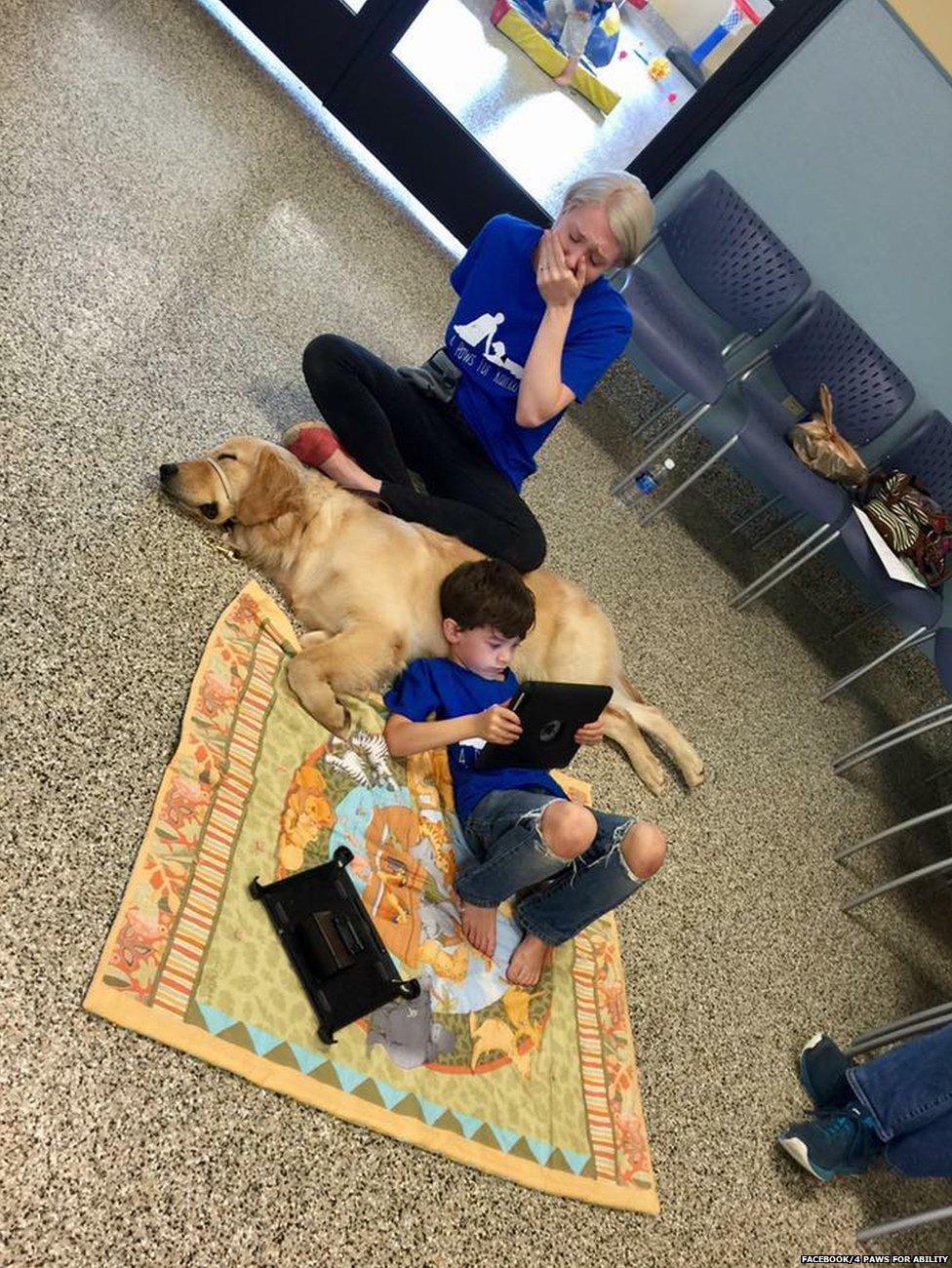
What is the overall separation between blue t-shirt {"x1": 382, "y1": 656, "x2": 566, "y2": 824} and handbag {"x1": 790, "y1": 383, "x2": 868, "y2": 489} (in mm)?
2019

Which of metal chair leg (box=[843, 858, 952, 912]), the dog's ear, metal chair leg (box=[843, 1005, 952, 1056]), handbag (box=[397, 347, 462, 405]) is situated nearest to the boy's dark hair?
the dog's ear

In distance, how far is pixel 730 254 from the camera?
3.55 metres

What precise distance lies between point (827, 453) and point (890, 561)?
466 mm

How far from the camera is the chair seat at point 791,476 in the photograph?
10.7 ft

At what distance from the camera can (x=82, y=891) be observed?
131 cm

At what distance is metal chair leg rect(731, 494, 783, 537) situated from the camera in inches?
155

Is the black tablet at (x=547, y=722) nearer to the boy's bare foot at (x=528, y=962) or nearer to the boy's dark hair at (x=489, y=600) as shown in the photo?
the boy's dark hair at (x=489, y=600)

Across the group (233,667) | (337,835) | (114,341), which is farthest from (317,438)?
(337,835)

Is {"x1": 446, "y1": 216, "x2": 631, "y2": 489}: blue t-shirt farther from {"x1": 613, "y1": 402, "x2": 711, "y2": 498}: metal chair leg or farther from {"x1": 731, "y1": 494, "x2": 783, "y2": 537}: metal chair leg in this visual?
{"x1": 731, "y1": 494, "x2": 783, "y2": 537}: metal chair leg

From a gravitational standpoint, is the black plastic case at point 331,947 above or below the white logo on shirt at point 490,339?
below

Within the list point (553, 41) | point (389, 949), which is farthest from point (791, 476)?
point (389, 949)

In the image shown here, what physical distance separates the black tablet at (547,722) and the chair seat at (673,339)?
5.46 feet

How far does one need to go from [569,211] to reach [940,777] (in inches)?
107

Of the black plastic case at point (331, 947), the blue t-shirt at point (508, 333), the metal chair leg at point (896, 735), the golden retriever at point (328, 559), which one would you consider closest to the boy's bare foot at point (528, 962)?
the black plastic case at point (331, 947)
